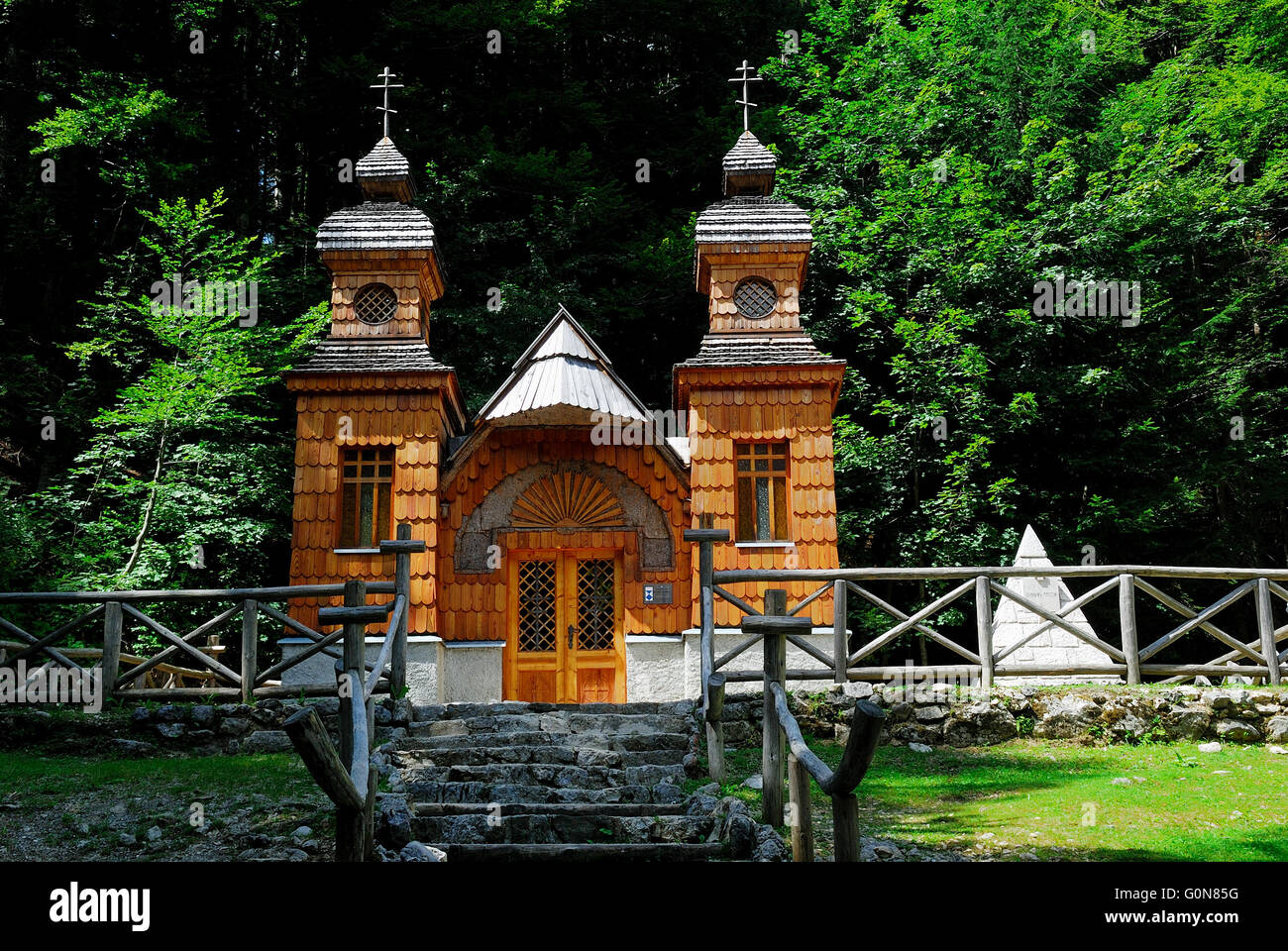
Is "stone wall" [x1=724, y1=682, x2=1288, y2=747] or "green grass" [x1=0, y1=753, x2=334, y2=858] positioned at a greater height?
"stone wall" [x1=724, y1=682, x2=1288, y2=747]

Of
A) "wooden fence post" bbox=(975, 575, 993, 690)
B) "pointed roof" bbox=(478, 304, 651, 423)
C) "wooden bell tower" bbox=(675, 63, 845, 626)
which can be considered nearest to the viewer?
"wooden fence post" bbox=(975, 575, 993, 690)

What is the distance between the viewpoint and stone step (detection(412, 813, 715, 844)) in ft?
24.3

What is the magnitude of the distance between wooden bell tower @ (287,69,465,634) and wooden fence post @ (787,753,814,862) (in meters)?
8.51

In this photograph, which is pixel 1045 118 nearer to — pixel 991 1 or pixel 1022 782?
pixel 991 1

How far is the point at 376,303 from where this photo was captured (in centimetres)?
1560

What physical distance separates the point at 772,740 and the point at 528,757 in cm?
314

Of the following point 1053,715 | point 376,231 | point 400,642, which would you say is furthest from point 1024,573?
point 376,231

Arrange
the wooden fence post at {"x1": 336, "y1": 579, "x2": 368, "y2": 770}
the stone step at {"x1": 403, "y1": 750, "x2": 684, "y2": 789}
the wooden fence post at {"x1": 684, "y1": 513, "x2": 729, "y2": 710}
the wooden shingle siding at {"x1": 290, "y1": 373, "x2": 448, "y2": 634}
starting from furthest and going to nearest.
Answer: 1. the wooden shingle siding at {"x1": 290, "y1": 373, "x2": 448, "y2": 634}
2. the wooden fence post at {"x1": 684, "y1": 513, "x2": 729, "y2": 710}
3. the stone step at {"x1": 403, "y1": 750, "x2": 684, "y2": 789}
4. the wooden fence post at {"x1": 336, "y1": 579, "x2": 368, "y2": 770}

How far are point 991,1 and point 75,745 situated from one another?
23.3 m

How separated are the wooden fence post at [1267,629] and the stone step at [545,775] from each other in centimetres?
686

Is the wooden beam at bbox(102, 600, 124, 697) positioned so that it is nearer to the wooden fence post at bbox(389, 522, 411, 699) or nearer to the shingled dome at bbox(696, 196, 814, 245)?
the wooden fence post at bbox(389, 522, 411, 699)

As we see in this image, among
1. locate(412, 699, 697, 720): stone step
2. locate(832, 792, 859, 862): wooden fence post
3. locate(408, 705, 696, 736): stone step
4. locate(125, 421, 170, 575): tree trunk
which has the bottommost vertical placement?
locate(408, 705, 696, 736): stone step

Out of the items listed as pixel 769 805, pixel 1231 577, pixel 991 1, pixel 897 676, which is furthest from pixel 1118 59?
pixel 769 805

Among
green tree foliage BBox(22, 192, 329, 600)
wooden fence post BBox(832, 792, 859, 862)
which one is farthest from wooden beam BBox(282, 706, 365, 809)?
green tree foliage BBox(22, 192, 329, 600)
